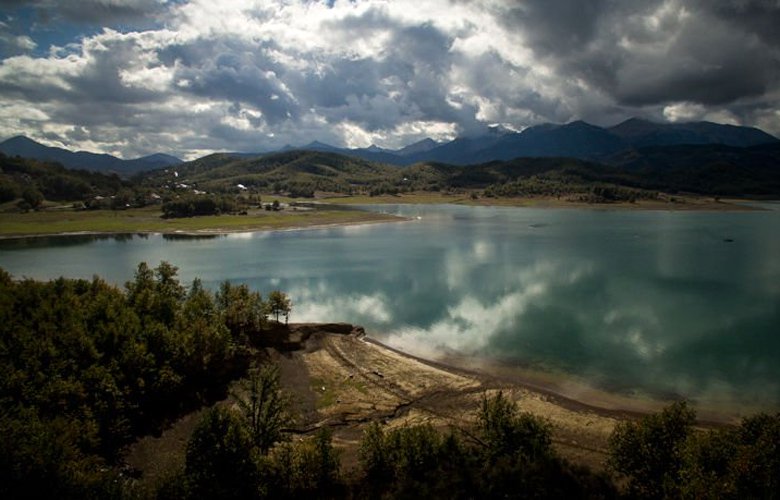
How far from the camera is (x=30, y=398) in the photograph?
2850 cm

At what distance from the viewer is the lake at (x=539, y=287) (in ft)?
150

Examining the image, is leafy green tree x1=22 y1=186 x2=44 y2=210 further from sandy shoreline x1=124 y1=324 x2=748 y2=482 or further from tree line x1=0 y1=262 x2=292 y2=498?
sandy shoreline x1=124 y1=324 x2=748 y2=482

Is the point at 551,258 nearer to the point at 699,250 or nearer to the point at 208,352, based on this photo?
the point at 699,250

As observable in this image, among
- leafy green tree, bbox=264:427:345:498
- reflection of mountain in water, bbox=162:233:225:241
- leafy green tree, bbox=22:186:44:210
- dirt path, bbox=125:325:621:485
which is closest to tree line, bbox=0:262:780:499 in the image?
leafy green tree, bbox=264:427:345:498

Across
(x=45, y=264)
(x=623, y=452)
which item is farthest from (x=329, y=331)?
(x=45, y=264)

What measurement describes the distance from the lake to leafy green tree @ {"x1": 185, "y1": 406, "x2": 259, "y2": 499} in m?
26.5

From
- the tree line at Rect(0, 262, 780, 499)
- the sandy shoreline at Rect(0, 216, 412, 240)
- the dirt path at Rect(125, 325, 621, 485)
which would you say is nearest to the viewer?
the tree line at Rect(0, 262, 780, 499)

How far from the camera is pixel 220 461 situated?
24.8m

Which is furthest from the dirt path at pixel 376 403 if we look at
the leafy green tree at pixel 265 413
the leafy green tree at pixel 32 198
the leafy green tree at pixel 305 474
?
the leafy green tree at pixel 32 198

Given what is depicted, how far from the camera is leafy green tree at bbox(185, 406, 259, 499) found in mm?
23453

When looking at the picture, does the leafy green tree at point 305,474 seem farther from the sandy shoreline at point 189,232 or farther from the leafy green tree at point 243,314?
the sandy shoreline at point 189,232

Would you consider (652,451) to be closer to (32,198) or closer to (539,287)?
(539,287)

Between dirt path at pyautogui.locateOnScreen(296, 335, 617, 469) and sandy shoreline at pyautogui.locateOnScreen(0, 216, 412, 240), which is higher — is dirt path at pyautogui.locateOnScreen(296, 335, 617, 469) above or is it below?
below

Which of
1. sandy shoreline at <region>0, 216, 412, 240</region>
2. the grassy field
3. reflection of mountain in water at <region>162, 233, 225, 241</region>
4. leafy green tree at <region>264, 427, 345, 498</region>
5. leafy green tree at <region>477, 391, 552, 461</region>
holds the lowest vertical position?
leafy green tree at <region>264, 427, 345, 498</region>
